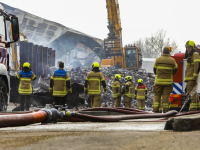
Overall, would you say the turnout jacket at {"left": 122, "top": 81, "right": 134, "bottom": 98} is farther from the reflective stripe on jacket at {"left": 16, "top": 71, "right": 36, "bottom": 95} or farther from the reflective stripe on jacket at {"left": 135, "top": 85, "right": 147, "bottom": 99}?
the reflective stripe on jacket at {"left": 16, "top": 71, "right": 36, "bottom": 95}

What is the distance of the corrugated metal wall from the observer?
65.5ft

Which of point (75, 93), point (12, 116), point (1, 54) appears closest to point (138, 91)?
point (75, 93)

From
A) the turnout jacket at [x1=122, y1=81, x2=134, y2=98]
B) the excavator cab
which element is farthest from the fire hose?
the excavator cab

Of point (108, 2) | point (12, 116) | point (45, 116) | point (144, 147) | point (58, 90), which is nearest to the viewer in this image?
point (144, 147)

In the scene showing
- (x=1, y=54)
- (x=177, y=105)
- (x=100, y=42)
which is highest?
(x=100, y=42)

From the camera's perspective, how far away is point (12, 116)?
13.8ft

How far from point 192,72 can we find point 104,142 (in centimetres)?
568

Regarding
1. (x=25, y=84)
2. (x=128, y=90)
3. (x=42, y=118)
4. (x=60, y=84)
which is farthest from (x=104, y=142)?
(x=128, y=90)

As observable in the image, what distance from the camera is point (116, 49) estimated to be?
28.6 m

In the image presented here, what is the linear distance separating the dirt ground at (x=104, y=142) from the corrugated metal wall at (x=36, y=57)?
54.6 ft

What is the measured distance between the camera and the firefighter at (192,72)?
8.29 meters

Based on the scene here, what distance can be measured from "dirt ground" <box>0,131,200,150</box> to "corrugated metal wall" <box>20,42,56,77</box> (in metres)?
16.6

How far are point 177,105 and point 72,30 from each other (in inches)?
1198

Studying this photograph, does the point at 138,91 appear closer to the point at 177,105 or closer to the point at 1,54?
the point at 177,105
